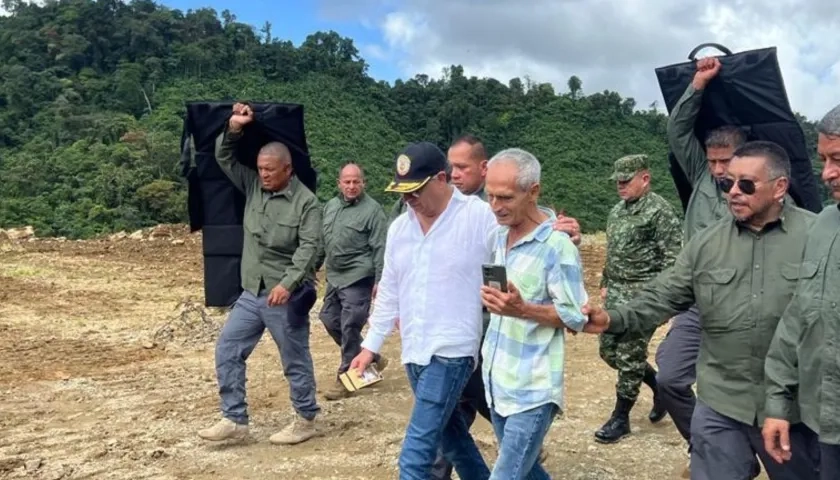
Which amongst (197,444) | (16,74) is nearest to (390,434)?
(197,444)

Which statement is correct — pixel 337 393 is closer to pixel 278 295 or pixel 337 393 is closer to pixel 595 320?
pixel 278 295

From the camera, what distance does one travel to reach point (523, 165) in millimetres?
3170

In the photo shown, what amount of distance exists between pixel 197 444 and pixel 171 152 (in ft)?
100

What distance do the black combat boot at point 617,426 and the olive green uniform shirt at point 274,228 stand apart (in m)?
2.12

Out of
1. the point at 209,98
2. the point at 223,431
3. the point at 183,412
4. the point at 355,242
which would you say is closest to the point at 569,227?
the point at 223,431

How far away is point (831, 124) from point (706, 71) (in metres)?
1.25

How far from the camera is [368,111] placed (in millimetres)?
56062

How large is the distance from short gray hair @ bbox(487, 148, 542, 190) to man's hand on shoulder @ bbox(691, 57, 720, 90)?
3.79ft

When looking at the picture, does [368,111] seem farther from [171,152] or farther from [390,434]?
[390,434]

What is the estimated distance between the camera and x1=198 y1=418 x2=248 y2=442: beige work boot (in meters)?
5.32

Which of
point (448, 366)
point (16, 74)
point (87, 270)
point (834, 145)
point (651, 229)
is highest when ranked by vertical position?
point (16, 74)

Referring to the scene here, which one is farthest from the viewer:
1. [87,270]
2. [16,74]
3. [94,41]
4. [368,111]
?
[368,111]

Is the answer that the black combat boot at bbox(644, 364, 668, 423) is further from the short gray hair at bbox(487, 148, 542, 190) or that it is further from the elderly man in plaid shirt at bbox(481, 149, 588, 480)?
the short gray hair at bbox(487, 148, 542, 190)

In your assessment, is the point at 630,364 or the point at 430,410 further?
the point at 630,364
